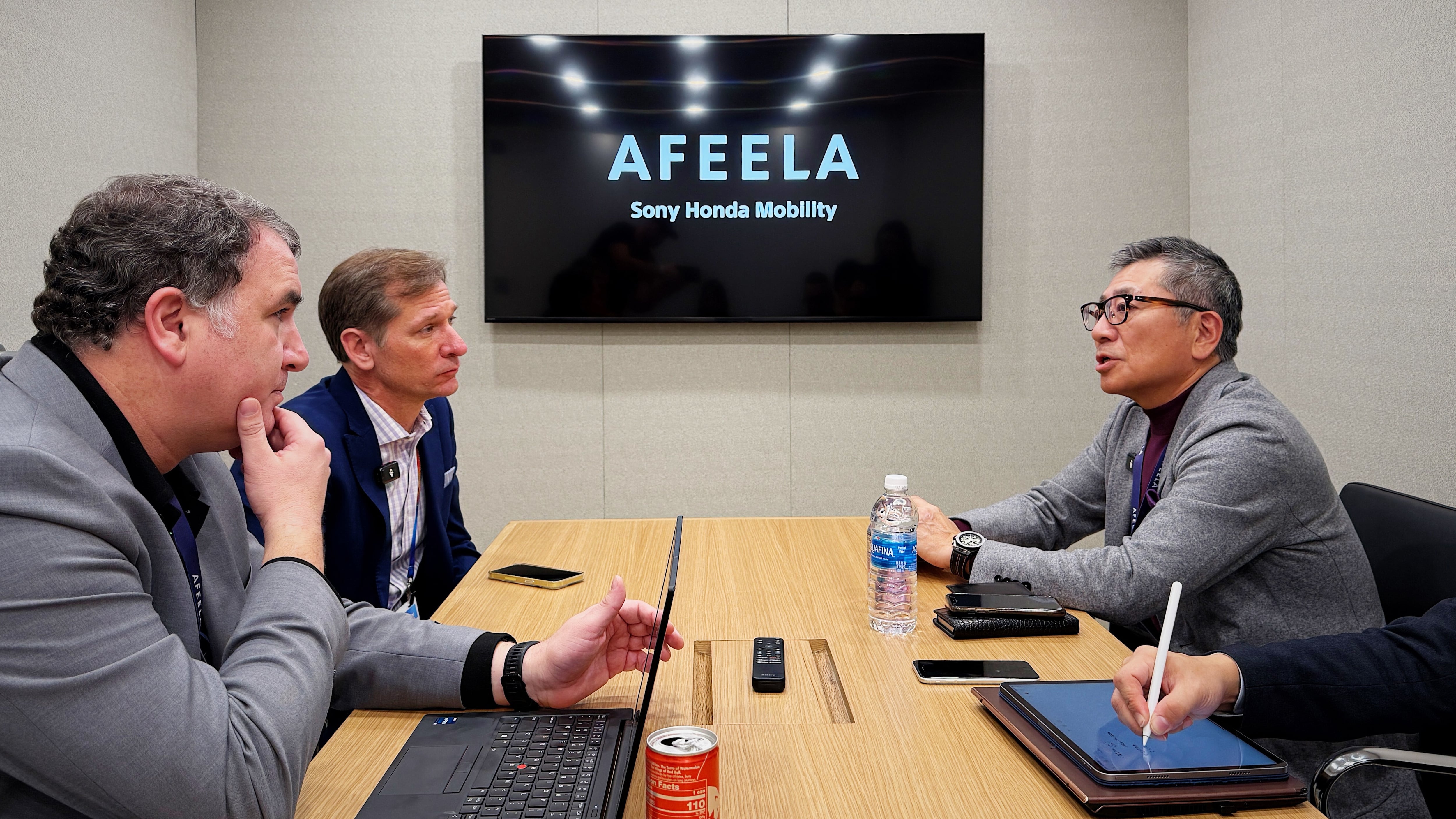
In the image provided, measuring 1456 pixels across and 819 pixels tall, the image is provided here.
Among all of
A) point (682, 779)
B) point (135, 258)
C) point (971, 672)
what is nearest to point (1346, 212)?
point (971, 672)

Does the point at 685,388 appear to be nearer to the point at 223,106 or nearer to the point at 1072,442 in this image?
the point at 1072,442

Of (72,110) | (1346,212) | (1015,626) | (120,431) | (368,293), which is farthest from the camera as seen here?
(72,110)

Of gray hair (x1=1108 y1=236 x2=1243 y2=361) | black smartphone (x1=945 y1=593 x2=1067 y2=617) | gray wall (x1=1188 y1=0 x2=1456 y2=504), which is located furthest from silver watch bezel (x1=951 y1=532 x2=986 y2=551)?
gray wall (x1=1188 y1=0 x2=1456 y2=504)

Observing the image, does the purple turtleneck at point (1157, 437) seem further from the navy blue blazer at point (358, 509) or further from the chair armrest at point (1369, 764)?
the navy blue blazer at point (358, 509)

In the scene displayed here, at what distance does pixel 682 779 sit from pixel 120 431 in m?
0.68

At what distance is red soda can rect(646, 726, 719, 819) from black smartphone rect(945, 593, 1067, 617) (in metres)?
0.77

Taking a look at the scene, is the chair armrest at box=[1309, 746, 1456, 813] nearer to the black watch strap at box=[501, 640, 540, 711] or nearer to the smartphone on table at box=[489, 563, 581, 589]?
the black watch strap at box=[501, 640, 540, 711]

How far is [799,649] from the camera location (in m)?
1.42

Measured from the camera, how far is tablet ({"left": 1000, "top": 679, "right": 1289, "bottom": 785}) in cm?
93

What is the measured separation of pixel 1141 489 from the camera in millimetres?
1935

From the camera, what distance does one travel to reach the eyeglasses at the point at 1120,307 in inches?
73.3

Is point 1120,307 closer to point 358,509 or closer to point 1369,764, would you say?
point 1369,764

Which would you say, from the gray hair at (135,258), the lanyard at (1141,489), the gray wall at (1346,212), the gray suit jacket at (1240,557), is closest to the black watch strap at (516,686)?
the gray hair at (135,258)

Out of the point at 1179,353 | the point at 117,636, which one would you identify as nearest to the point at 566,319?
the point at 1179,353
